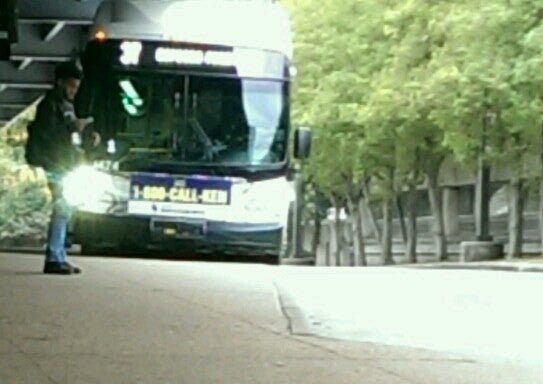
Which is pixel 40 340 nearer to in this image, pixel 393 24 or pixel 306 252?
pixel 393 24

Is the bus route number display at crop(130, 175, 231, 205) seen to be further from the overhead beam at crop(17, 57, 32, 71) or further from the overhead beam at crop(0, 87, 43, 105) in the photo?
the overhead beam at crop(0, 87, 43, 105)

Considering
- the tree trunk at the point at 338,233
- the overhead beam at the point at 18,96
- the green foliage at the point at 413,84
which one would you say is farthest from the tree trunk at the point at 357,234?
the overhead beam at the point at 18,96

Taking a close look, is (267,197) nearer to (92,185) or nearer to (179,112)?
(179,112)

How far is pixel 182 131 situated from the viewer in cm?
2141

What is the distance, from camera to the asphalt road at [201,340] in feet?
28.4

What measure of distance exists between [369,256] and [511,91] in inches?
787

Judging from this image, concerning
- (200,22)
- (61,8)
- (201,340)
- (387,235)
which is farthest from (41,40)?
(201,340)

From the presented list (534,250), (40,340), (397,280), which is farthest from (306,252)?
(40,340)

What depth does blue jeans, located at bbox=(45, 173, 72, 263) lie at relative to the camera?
1494 centimetres

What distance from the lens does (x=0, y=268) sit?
642 inches

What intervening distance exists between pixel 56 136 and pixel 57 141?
60 mm

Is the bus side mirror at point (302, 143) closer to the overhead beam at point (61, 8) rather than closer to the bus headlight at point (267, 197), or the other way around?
the bus headlight at point (267, 197)

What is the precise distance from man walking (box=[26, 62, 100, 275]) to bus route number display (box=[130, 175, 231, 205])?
20.2 ft

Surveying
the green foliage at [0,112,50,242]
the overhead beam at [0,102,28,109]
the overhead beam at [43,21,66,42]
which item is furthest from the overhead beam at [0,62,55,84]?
the overhead beam at [0,102,28,109]
